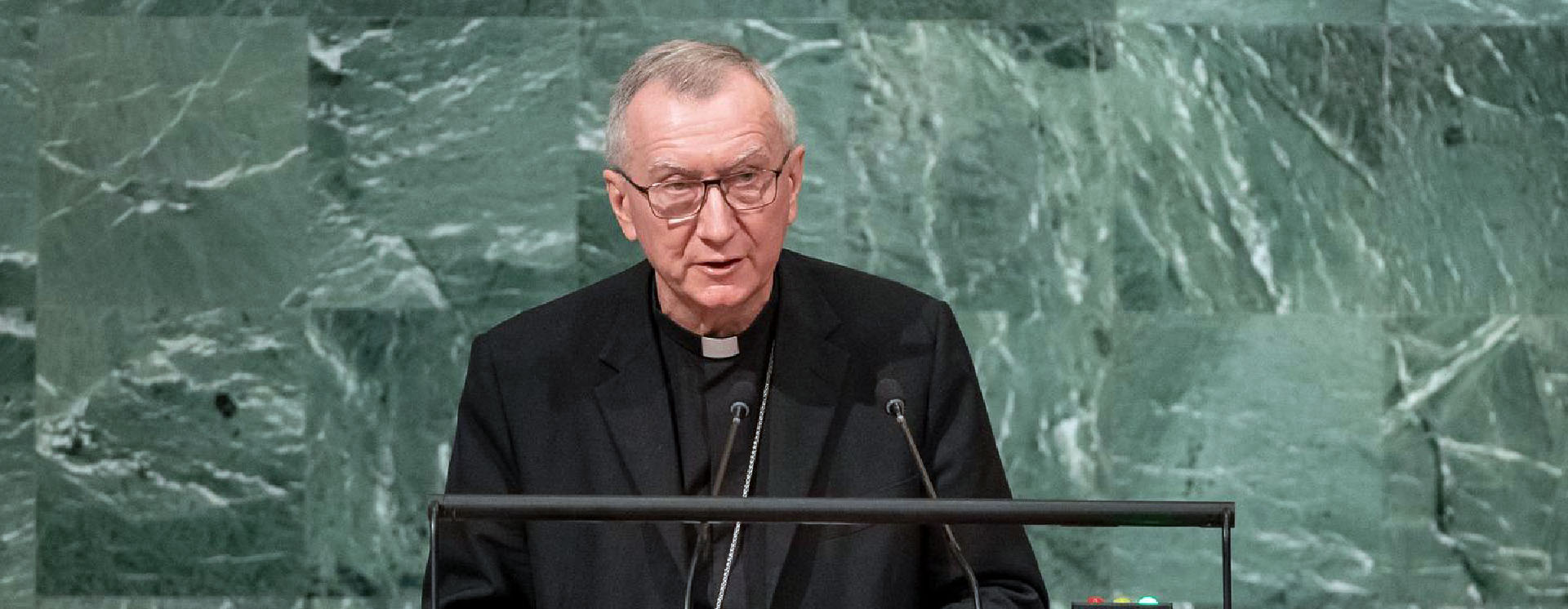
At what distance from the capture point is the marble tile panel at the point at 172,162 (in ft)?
17.0

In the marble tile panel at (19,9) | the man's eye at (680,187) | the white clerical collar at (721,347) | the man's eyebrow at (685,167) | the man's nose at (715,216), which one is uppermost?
the marble tile panel at (19,9)

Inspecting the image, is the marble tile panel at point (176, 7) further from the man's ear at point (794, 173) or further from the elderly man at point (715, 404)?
the man's ear at point (794, 173)

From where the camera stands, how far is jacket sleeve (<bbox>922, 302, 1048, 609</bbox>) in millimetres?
2949

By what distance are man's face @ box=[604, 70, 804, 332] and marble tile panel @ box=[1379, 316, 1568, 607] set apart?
2770 mm

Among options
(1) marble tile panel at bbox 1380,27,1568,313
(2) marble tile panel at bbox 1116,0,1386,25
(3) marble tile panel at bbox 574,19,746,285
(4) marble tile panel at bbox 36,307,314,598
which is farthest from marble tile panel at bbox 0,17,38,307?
(1) marble tile panel at bbox 1380,27,1568,313

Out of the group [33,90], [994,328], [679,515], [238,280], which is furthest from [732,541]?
[33,90]

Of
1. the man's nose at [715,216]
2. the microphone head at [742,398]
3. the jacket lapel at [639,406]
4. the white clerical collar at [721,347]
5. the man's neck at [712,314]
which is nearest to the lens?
the microphone head at [742,398]

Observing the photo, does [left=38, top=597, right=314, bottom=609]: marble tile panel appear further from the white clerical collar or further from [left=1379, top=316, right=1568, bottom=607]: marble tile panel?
[left=1379, top=316, right=1568, bottom=607]: marble tile panel

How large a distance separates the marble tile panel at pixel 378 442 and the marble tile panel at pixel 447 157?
0.09 meters

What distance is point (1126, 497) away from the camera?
5.09 meters

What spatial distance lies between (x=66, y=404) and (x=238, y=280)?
1.84 feet

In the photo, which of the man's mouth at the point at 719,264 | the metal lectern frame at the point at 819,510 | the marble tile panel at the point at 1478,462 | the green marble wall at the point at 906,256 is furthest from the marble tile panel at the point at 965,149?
the metal lectern frame at the point at 819,510

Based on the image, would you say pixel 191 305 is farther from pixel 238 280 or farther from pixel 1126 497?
pixel 1126 497

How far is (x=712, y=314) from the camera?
3148mm
